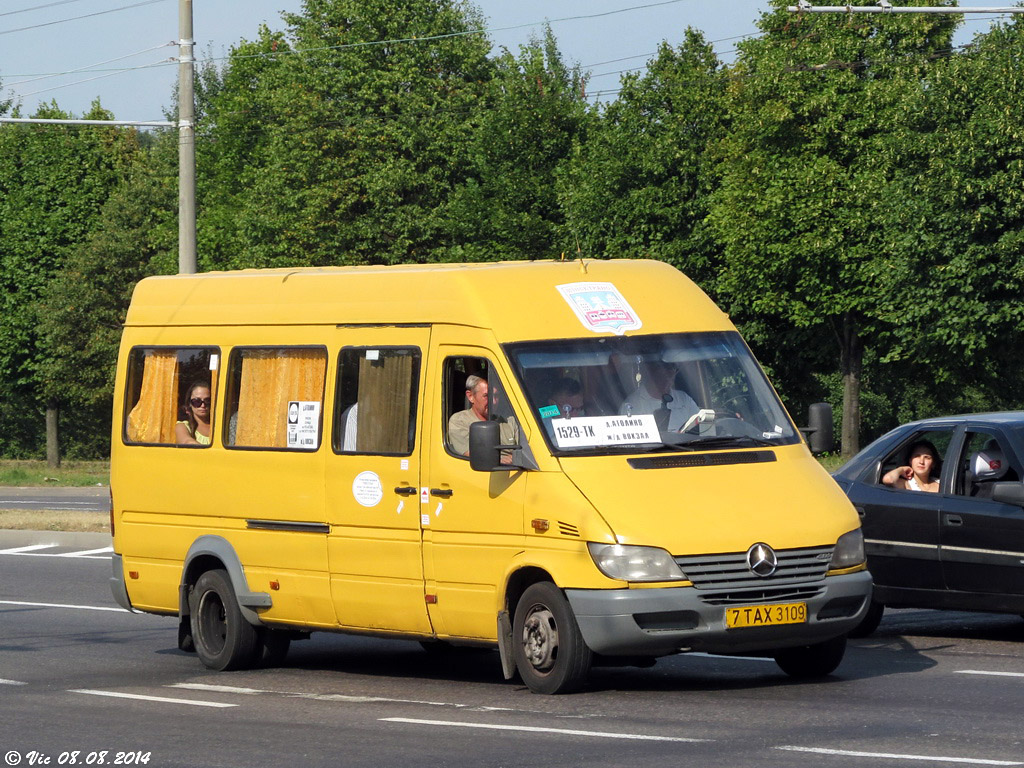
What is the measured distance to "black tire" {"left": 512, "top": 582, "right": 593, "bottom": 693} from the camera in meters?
10.1

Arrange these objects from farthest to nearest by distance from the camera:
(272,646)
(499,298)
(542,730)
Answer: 1. (272,646)
2. (499,298)
3. (542,730)

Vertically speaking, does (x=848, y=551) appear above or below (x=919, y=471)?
below

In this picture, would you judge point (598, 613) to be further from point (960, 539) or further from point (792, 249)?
point (792, 249)

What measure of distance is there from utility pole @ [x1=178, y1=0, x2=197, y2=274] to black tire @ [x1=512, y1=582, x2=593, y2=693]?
13.4 m

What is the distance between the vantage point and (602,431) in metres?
10.6

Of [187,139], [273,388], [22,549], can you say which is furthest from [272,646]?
[22,549]

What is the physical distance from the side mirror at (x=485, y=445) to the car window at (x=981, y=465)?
3910mm

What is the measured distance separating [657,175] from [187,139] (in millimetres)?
31533

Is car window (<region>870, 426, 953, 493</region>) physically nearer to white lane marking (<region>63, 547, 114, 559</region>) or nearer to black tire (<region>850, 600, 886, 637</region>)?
black tire (<region>850, 600, 886, 637</region>)

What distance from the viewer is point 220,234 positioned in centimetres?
6769

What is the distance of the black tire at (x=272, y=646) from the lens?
1271 cm

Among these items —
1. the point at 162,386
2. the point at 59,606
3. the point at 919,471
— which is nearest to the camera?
the point at 919,471

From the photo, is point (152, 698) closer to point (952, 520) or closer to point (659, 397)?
point (659, 397)

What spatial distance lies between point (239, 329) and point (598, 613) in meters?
4.10
